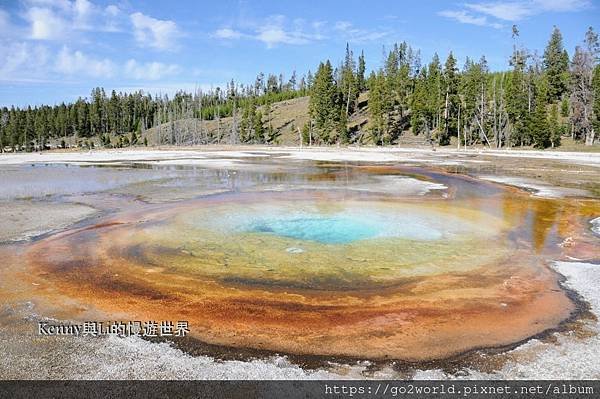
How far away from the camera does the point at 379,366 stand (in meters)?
5.08

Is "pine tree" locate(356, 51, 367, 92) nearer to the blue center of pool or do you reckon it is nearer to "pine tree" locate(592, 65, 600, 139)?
"pine tree" locate(592, 65, 600, 139)

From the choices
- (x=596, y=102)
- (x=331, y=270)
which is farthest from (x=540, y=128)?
(x=331, y=270)

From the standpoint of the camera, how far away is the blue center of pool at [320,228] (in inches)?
443

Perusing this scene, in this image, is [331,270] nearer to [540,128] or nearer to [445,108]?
[540,128]

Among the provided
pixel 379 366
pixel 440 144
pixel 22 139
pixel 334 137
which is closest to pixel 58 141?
pixel 22 139

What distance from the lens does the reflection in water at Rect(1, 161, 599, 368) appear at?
6047 mm

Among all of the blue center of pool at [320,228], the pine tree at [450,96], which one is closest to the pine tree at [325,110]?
the pine tree at [450,96]

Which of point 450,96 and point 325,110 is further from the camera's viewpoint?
point 325,110

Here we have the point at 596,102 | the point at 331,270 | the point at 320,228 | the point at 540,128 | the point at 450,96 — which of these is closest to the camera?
the point at 331,270

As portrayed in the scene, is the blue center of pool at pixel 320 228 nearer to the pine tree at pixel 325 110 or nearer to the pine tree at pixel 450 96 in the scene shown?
the pine tree at pixel 450 96

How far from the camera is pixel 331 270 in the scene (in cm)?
862

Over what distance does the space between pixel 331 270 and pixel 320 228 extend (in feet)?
12.1

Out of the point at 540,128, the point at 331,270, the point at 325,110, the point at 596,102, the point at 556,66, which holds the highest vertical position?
the point at 556,66

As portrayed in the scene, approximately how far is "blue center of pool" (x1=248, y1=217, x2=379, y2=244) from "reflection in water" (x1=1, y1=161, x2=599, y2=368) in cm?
5
